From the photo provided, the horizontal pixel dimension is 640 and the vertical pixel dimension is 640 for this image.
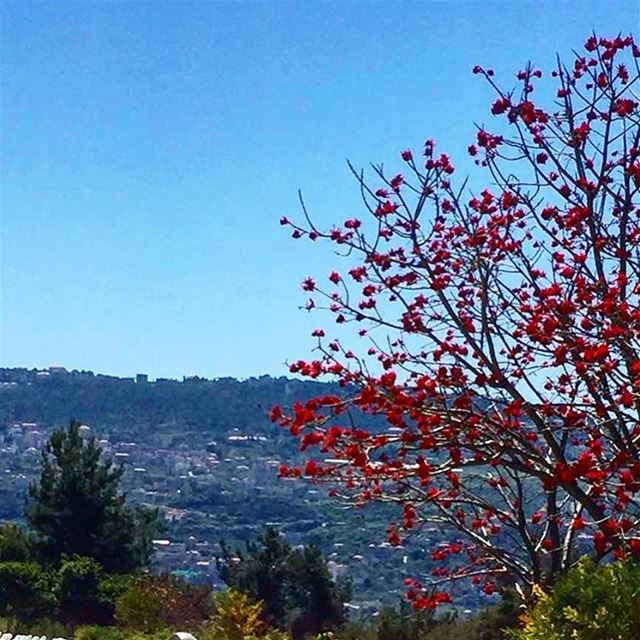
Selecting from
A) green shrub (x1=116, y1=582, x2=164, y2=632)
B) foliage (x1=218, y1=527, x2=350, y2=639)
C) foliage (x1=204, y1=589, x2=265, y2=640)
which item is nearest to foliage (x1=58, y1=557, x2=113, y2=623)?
foliage (x1=218, y1=527, x2=350, y2=639)

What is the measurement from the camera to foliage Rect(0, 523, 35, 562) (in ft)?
54.3

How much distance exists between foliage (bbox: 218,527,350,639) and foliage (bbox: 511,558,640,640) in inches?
438

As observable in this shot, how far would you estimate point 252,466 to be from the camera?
46.2 metres

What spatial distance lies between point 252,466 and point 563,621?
4180cm

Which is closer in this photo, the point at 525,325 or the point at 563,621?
the point at 563,621

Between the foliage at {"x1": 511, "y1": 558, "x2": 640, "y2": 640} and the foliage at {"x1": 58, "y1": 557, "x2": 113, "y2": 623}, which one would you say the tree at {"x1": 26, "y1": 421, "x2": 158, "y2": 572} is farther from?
the foliage at {"x1": 511, "y1": 558, "x2": 640, "y2": 640}

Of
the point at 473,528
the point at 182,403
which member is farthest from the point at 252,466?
the point at 473,528

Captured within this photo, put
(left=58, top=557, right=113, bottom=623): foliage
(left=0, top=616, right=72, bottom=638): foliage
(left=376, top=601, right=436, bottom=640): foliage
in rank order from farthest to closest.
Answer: (left=58, top=557, right=113, bottom=623): foliage → (left=376, top=601, right=436, bottom=640): foliage → (left=0, top=616, right=72, bottom=638): foliage

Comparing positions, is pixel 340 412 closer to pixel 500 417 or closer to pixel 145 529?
pixel 500 417

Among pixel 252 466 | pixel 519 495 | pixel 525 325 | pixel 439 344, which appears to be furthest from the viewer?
pixel 252 466

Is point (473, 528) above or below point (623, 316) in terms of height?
below

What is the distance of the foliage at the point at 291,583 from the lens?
15891 mm

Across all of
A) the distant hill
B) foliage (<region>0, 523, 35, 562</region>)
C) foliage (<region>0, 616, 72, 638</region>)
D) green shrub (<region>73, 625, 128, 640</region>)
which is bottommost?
foliage (<region>0, 616, 72, 638</region>)

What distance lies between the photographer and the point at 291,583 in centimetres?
1611
